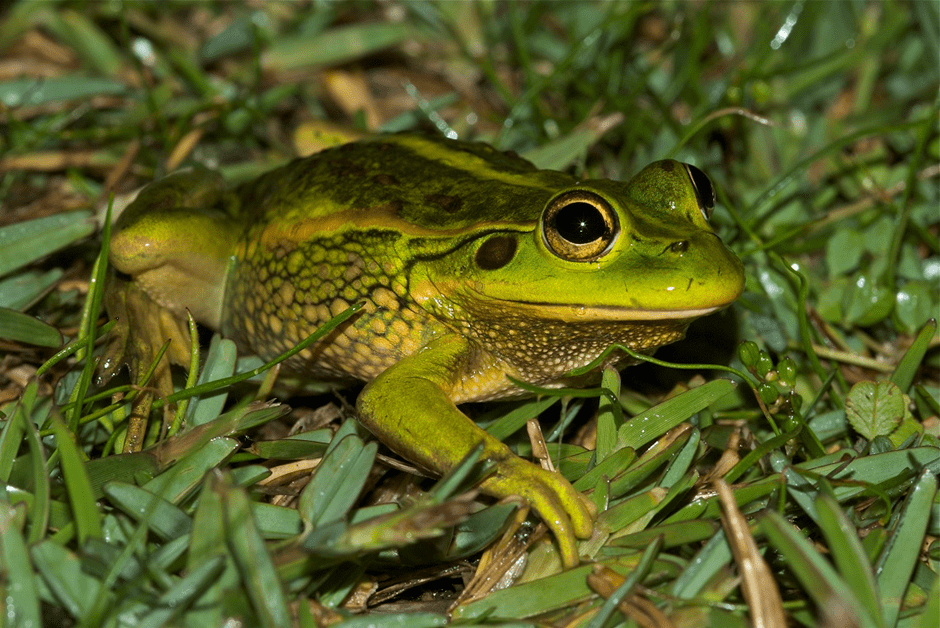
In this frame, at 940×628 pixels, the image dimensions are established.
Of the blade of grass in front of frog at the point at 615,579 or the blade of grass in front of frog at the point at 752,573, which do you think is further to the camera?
the blade of grass in front of frog at the point at 615,579

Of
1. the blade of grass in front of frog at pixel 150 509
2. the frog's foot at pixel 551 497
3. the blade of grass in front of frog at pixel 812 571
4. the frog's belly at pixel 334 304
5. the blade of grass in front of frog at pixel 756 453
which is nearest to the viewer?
the blade of grass in front of frog at pixel 812 571

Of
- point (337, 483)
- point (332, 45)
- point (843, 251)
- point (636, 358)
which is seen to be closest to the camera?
point (337, 483)

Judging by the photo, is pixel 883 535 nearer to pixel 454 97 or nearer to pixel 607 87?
pixel 607 87

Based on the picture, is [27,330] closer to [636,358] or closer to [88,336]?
[88,336]

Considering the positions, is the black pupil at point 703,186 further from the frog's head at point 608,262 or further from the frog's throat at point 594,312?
the frog's throat at point 594,312

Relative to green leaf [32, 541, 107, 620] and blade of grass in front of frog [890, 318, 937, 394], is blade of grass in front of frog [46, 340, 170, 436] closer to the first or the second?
green leaf [32, 541, 107, 620]

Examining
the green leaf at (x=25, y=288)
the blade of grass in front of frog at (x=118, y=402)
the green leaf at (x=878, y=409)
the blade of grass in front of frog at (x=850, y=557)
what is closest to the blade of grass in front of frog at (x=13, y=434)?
the blade of grass in front of frog at (x=118, y=402)

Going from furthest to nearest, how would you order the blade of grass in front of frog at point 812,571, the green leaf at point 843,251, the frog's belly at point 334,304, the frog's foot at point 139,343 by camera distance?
the green leaf at point 843,251 → the frog's belly at point 334,304 → the frog's foot at point 139,343 → the blade of grass in front of frog at point 812,571

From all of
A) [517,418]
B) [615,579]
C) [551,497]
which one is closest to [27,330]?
[517,418]
